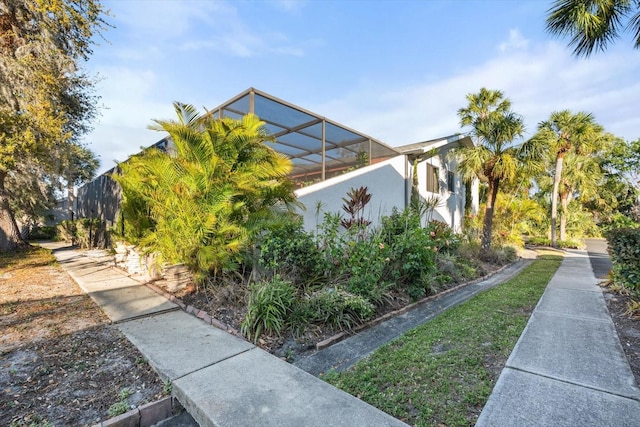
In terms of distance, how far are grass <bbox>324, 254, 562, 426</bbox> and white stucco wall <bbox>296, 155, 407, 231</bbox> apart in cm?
398

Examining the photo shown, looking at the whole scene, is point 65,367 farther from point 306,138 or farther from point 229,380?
point 306,138

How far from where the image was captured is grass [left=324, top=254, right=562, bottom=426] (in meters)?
2.28

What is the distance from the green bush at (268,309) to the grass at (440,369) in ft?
3.79

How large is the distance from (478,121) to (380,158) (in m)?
4.90

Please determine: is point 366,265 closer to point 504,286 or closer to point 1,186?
point 504,286

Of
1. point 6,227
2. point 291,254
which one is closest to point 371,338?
point 291,254

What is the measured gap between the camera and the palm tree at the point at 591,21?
558 cm

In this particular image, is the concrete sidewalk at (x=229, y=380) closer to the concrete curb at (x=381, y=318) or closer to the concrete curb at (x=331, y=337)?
the concrete curb at (x=331, y=337)

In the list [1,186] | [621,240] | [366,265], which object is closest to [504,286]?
[621,240]

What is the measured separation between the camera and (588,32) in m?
5.85

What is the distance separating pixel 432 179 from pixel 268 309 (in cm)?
1073

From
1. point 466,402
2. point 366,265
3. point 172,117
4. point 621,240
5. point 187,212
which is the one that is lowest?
point 466,402

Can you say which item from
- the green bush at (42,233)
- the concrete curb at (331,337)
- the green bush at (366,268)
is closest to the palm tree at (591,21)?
the concrete curb at (331,337)

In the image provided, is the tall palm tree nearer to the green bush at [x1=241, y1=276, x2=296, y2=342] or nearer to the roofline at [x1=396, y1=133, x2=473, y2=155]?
the roofline at [x1=396, y1=133, x2=473, y2=155]
